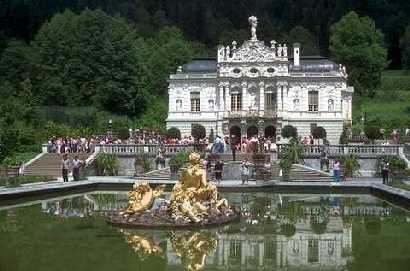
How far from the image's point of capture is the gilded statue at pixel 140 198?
2228cm

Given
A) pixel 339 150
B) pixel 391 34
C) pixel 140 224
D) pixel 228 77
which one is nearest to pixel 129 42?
pixel 228 77

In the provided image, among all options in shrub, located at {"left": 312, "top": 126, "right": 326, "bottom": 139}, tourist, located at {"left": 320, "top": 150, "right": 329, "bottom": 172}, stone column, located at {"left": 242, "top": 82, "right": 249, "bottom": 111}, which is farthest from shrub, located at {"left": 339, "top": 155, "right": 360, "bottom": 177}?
stone column, located at {"left": 242, "top": 82, "right": 249, "bottom": 111}

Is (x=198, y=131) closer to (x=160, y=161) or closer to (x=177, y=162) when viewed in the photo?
(x=160, y=161)

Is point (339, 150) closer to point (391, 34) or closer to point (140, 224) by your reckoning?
point (140, 224)

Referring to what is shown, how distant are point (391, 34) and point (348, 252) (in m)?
89.8

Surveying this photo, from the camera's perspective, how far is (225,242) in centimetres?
1939

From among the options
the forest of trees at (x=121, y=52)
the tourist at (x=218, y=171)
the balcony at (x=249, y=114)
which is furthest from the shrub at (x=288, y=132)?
the tourist at (x=218, y=171)

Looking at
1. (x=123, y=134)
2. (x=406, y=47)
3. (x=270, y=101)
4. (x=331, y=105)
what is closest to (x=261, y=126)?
(x=270, y=101)

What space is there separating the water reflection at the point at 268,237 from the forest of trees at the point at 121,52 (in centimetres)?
2050

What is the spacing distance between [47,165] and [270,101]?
27706mm

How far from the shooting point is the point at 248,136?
68312mm

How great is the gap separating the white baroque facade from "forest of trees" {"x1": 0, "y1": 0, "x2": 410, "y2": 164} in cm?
438

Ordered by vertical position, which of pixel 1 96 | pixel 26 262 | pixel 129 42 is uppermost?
pixel 129 42

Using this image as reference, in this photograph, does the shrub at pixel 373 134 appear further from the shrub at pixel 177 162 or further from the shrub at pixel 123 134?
the shrub at pixel 177 162
